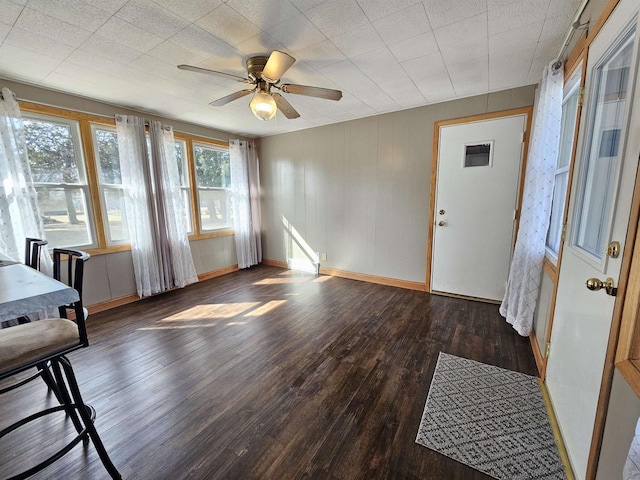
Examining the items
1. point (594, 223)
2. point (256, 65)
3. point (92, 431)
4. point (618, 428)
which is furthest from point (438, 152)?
point (92, 431)

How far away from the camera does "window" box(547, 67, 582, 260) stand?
1.95m

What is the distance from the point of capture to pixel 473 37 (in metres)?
1.83

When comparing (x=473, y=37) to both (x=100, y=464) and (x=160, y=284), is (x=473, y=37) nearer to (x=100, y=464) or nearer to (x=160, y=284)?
(x=100, y=464)

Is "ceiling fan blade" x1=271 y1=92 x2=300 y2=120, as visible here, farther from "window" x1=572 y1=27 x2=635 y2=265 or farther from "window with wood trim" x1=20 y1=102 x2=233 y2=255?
"window with wood trim" x1=20 y1=102 x2=233 y2=255

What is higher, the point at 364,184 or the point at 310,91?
the point at 310,91

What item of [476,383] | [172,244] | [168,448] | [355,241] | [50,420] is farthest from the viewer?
[355,241]

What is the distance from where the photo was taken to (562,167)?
2.04 meters

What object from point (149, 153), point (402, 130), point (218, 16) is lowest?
point (149, 153)

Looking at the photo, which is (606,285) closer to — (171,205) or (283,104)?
(283,104)

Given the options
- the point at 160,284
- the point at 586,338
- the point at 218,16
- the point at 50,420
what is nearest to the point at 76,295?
the point at 50,420

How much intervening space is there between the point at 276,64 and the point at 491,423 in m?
2.54

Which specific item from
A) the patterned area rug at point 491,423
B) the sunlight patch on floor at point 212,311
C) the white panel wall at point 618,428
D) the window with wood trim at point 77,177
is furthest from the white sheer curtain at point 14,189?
the white panel wall at point 618,428

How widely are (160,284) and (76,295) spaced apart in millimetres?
2715

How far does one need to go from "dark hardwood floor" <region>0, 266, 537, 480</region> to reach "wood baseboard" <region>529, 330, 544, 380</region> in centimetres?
5
